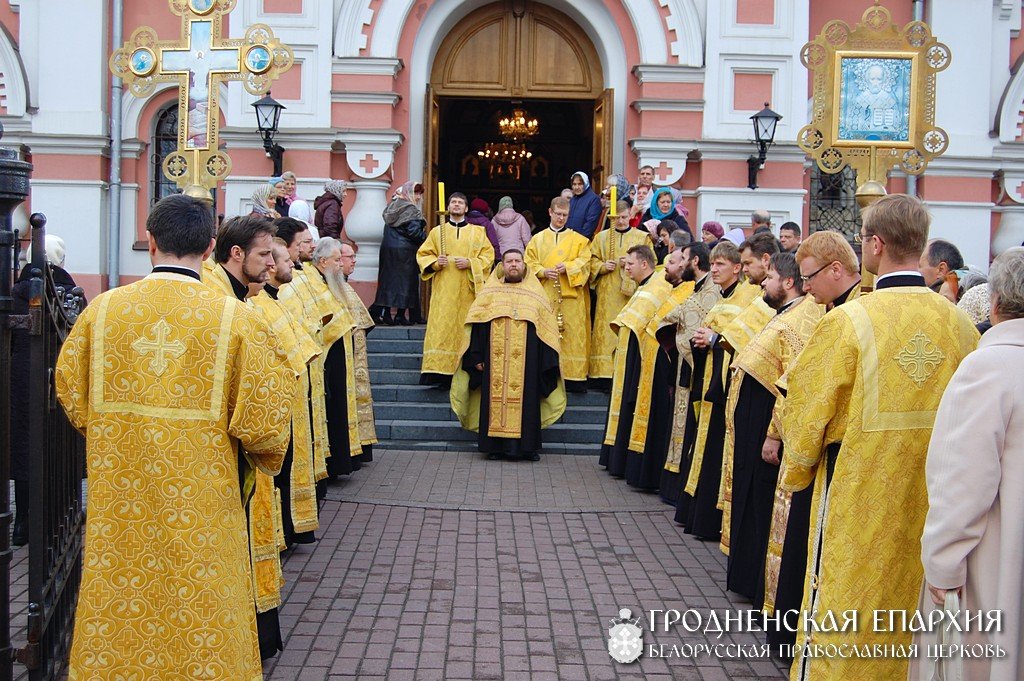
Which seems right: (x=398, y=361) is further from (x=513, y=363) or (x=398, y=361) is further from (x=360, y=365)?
(x=360, y=365)

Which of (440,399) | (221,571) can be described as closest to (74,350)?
(221,571)

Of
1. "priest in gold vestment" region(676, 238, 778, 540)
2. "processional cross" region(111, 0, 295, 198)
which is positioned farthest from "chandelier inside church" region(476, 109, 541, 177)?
"priest in gold vestment" region(676, 238, 778, 540)

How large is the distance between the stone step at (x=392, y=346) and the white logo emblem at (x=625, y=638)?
6963 millimetres

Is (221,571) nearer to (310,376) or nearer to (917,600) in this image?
(917,600)

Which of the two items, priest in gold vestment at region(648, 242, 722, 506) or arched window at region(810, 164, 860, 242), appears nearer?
priest in gold vestment at region(648, 242, 722, 506)

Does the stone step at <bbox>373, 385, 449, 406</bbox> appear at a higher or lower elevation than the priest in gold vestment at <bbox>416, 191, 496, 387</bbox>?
lower

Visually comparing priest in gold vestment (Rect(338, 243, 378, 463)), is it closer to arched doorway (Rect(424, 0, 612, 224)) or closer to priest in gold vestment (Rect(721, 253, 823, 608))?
priest in gold vestment (Rect(721, 253, 823, 608))

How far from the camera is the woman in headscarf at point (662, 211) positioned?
11867 mm

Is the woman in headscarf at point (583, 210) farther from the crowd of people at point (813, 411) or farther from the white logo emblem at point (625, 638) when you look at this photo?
the white logo emblem at point (625, 638)

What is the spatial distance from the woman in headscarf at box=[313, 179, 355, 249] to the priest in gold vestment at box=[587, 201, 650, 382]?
9.70 ft

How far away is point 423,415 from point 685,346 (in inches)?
155

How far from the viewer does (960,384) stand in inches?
131

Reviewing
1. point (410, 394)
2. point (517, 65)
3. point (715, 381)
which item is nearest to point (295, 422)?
point (715, 381)

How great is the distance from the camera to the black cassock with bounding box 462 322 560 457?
1028cm
